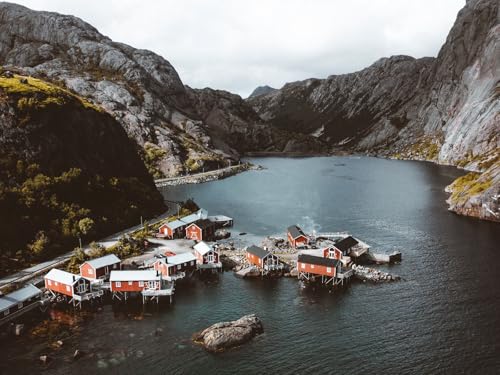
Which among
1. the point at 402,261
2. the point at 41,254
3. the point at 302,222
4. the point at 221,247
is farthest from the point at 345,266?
the point at 41,254

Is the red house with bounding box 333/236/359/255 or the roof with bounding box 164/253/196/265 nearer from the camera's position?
the roof with bounding box 164/253/196/265

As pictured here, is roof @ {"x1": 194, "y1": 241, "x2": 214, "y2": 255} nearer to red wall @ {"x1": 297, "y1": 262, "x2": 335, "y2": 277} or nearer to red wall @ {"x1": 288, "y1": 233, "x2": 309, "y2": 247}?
red wall @ {"x1": 297, "y1": 262, "x2": 335, "y2": 277}

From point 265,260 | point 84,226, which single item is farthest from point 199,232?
point 84,226

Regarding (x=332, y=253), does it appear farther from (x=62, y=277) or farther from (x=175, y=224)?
(x=62, y=277)

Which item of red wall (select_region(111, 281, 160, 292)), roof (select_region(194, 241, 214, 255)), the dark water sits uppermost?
roof (select_region(194, 241, 214, 255))

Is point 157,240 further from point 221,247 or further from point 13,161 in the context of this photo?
point 13,161

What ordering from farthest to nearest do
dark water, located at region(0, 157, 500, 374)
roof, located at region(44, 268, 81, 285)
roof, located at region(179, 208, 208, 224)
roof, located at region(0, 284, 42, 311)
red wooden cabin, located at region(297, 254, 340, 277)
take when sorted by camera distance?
1. roof, located at region(179, 208, 208, 224)
2. red wooden cabin, located at region(297, 254, 340, 277)
3. roof, located at region(44, 268, 81, 285)
4. roof, located at region(0, 284, 42, 311)
5. dark water, located at region(0, 157, 500, 374)

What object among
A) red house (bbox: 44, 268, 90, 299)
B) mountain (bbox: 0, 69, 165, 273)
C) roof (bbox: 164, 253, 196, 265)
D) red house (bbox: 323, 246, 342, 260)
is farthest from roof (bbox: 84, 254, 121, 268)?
red house (bbox: 323, 246, 342, 260)
